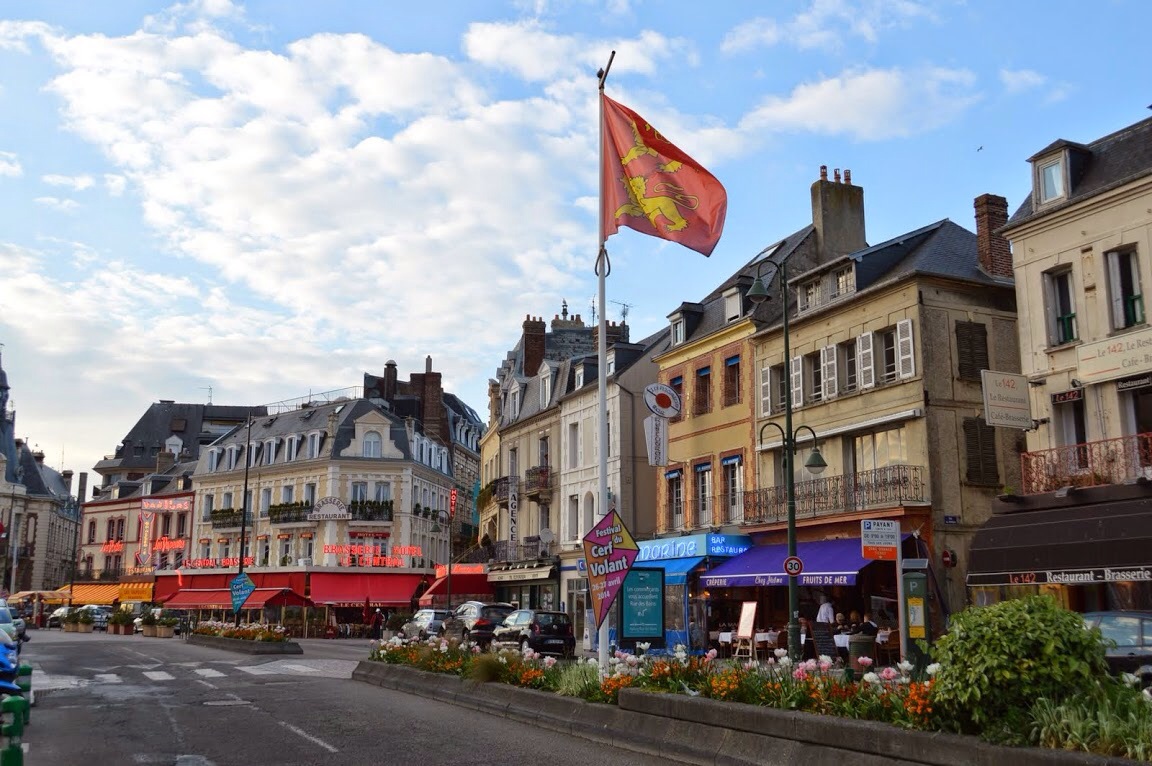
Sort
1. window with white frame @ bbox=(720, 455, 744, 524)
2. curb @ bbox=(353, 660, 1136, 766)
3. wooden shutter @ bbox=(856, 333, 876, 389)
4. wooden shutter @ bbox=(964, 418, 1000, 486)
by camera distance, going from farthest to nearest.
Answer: window with white frame @ bbox=(720, 455, 744, 524) < wooden shutter @ bbox=(856, 333, 876, 389) < wooden shutter @ bbox=(964, 418, 1000, 486) < curb @ bbox=(353, 660, 1136, 766)

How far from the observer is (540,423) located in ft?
149

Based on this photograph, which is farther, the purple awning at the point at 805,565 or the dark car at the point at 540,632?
the dark car at the point at 540,632

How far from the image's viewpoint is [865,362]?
27.1m

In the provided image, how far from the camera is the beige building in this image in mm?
19609

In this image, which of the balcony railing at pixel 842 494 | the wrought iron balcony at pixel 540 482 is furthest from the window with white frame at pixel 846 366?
the wrought iron balcony at pixel 540 482

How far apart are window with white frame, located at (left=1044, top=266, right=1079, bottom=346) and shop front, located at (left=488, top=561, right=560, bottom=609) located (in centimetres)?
2439

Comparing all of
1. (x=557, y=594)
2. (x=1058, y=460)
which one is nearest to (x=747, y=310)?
(x=1058, y=460)

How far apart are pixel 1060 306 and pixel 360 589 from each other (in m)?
42.4

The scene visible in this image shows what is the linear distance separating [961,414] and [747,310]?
882 cm

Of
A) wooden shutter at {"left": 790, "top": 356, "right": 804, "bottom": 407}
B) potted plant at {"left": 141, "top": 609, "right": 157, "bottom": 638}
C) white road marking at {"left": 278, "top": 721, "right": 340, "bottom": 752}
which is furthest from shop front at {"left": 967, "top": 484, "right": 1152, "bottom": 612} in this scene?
potted plant at {"left": 141, "top": 609, "right": 157, "bottom": 638}

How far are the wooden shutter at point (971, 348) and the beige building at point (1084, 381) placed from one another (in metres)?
2.90

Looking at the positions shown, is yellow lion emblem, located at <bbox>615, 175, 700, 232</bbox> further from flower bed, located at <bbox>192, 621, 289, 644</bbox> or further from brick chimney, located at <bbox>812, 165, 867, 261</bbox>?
flower bed, located at <bbox>192, 621, 289, 644</bbox>

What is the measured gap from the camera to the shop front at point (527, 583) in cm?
4278

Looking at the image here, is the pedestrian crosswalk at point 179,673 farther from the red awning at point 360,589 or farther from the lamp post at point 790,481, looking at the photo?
the red awning at point 360,589
